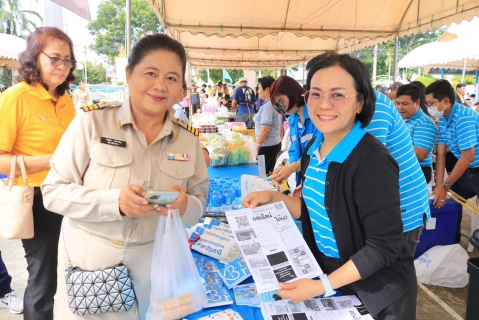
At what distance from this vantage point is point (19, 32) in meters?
30.7

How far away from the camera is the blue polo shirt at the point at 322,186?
4.06 feet

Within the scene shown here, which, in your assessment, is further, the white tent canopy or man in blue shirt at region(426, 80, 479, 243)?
the white tent canopy

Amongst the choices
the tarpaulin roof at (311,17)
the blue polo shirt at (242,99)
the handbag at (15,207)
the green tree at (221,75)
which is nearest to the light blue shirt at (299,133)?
the handbag at (15,207)

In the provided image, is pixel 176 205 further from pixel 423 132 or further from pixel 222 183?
pixel 423 132

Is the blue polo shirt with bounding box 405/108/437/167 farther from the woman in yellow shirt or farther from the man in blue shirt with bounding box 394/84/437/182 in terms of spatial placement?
the woman in yellow shirt

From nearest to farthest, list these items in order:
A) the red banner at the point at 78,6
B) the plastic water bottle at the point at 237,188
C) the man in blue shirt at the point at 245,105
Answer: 1. the red banner at the point at 78,6
2. the plastic water bottle at the point at 237,188
3. the man in blue shirt at the point at 245,105

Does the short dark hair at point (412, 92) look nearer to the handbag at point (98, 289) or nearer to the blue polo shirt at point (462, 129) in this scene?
the blue polo shirt at point (462, 129)

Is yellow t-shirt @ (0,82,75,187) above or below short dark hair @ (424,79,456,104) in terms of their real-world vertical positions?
below

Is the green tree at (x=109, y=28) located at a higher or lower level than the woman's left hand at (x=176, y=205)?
higher

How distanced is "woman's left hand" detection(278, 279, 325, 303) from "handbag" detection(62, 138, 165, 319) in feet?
2.10

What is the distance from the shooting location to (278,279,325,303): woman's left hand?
1141mm

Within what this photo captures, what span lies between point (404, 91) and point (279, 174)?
1.85m

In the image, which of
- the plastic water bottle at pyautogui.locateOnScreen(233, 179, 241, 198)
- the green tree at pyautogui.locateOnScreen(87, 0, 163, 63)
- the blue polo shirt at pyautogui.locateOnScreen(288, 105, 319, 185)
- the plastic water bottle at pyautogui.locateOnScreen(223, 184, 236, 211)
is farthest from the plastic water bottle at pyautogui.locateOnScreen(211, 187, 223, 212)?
the green tree at pyautogui.locateOnScreen(87, 0, 163, 63)

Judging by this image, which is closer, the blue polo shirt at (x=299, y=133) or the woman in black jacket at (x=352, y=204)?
the woman in black jacket at (x=352, y=204)
